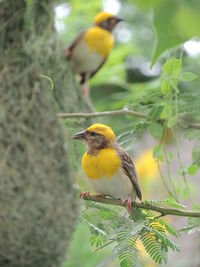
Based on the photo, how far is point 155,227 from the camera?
1.76 meters

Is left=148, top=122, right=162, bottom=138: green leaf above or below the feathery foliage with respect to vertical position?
above

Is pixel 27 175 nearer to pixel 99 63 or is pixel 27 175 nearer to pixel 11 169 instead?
pixel 11 169

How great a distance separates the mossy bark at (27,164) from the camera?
4.88 feet

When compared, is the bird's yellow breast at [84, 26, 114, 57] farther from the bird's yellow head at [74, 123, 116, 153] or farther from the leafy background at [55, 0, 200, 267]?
the bird's yellow head at [74, 123, 116, 153]

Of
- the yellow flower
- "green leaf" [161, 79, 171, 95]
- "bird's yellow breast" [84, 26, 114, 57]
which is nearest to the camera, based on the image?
"green leaf" [161, 79, 171, 95]

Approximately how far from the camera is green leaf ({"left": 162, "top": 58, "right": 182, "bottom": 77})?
5.42 feet

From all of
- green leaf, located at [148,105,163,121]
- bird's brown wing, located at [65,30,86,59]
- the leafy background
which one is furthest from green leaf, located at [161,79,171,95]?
bird's brown wing, located at [65,30,86,59]

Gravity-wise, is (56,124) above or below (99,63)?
above

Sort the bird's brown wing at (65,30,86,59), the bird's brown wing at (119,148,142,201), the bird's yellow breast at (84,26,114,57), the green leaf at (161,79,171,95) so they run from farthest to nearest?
the bird's yellow breast at (84,26,114,57) < the bird's brown wing at (65,30,86,59) < the bird's brown wing at (119,148,142,201) < the green leaf at (161,79,171,95)

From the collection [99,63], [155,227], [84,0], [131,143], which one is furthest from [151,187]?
[155,227]

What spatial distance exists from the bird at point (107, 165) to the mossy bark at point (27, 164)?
1.80 ft

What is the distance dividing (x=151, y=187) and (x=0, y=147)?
3.15 meters

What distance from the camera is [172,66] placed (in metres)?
1.69

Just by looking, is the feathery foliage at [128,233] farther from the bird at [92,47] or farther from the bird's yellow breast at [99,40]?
the bird's yellow breast at [99,40]
